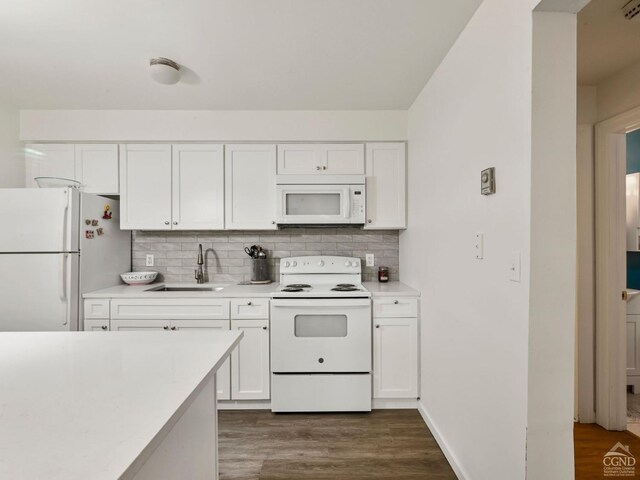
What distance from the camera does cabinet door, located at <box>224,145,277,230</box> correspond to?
2.73 metres

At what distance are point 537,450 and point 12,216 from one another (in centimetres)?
327

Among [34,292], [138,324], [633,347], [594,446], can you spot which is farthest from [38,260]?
[633,347]

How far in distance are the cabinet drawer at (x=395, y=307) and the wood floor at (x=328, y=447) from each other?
74 centimetres

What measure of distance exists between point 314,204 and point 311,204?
1.0 inches

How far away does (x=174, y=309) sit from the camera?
Result: 94.9 inches

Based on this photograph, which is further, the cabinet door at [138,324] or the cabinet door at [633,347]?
the cabinet door at [633,347]

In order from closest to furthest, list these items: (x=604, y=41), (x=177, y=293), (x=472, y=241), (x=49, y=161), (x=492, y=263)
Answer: (x=492, y=263) → (x=472, y=241) → (x=604, y=41) → (x=177, y=293) → (x=49, y=161)

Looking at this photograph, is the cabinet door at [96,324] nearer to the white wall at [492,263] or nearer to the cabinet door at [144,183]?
the cabinet door at [144,183]

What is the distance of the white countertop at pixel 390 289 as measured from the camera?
2.39 m

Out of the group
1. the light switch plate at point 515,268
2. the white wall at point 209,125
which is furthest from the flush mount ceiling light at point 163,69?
the light switch plate at point 515,268

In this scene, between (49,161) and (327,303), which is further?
(49,161)

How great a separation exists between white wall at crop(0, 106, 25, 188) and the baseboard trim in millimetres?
3747

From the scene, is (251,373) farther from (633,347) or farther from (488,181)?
(633,347)

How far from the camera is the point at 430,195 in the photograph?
2186mm
